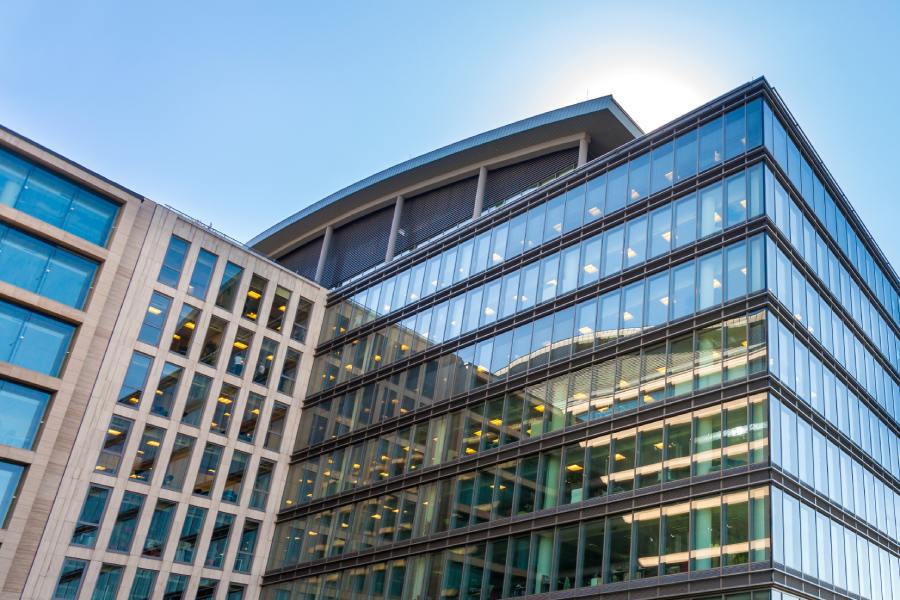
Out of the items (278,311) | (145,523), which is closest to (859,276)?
(278,311)

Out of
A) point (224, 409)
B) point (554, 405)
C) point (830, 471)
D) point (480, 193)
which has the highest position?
point (480, 193)

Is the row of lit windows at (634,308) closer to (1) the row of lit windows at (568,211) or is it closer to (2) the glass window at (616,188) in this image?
(1) the row of lit windows at (568,211)

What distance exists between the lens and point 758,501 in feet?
94.6

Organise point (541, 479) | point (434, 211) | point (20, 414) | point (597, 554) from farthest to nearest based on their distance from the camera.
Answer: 1. point (434, 211)
2. point (20, 414)
3. point (541, 479)
4. point (597, 554)

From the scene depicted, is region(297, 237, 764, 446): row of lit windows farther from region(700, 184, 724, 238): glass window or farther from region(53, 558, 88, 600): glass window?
region(53, 558, 88, 600): glass window

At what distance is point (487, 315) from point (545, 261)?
13.2 ft

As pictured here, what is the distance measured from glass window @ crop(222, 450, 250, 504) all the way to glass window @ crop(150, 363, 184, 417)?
4581 mm

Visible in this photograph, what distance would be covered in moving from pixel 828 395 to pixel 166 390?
31.2m

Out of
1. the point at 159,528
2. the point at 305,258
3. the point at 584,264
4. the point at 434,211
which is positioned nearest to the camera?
the point at 584,264

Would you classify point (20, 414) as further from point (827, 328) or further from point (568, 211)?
point (827, 328)

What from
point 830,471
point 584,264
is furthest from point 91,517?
point 830,471

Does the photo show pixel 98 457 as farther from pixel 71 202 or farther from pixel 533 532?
pixel 533 532

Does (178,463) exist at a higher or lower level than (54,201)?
lower

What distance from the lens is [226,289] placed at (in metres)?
49.2
